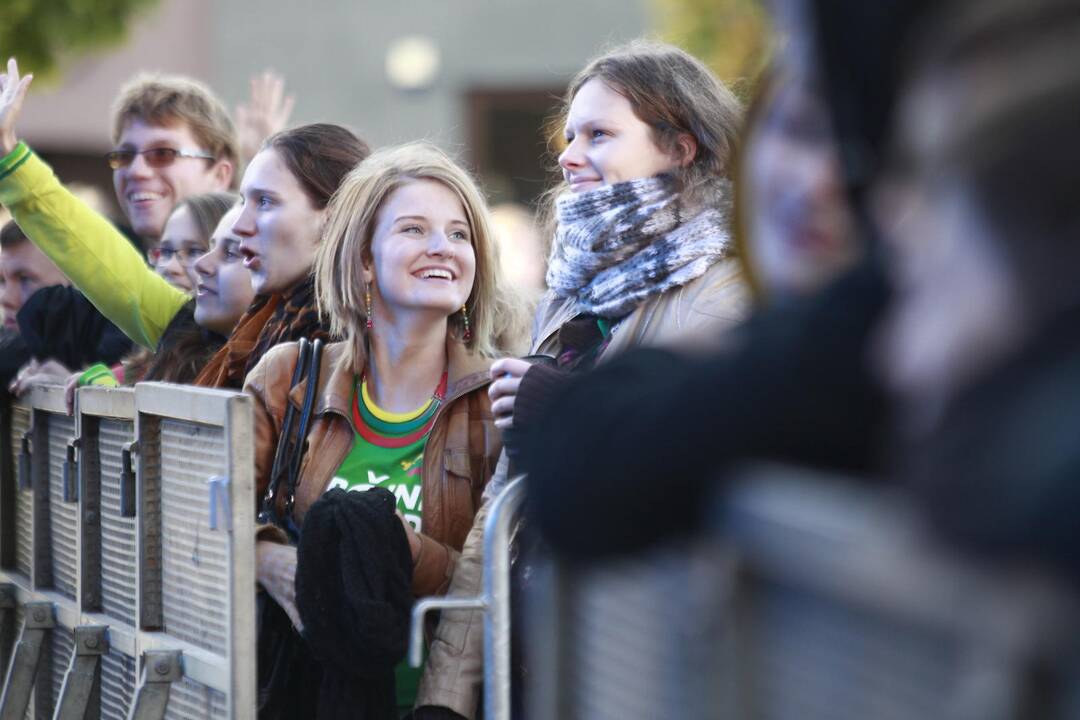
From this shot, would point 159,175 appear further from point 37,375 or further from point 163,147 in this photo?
point 37,375

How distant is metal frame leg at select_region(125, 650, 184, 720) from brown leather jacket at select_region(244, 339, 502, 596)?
43 cm

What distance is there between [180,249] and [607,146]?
2035 mm

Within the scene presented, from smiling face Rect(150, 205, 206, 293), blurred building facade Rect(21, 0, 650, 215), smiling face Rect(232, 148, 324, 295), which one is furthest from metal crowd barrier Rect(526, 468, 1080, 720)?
blurred building facade Rect(21, 0, 650, 215)

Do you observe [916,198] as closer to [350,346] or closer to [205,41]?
[350,346]

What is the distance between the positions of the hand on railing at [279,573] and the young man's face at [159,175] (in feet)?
8.68

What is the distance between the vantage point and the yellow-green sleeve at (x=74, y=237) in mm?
4973

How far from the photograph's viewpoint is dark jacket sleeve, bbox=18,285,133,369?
5711mm

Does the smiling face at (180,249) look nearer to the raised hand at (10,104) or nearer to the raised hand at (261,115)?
the raised hand at (10,104)

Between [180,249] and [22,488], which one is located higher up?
[180,249]

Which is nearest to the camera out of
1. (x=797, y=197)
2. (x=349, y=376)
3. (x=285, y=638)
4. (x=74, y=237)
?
(x=797, y=197)

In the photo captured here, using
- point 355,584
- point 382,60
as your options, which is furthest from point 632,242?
point 382,60

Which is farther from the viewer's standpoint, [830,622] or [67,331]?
[67,331]

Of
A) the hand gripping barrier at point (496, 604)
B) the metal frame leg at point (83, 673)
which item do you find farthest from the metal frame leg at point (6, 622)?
the hand gripping barrier at point (496, 604)

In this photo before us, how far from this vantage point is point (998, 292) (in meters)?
1.14
